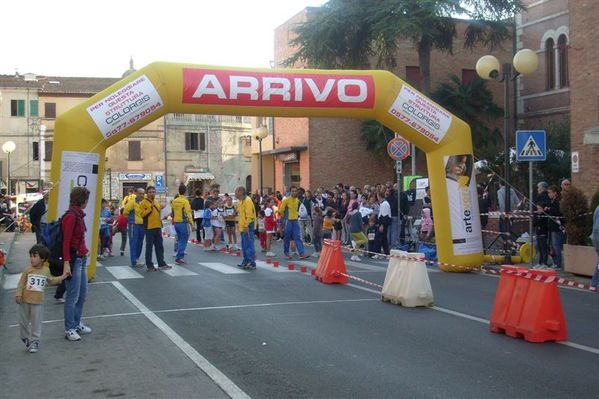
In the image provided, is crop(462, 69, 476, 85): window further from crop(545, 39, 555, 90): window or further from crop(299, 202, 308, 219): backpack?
crop(299, 202, 308, 219): backpack

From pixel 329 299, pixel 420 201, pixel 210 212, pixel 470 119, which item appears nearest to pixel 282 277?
pixel 329 299

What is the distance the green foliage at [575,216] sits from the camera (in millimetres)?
14602

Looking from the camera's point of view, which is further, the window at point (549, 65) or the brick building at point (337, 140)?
the brick building at point (337, 140)

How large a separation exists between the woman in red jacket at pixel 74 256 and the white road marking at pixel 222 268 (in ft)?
22.1

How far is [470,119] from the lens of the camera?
36.1 m

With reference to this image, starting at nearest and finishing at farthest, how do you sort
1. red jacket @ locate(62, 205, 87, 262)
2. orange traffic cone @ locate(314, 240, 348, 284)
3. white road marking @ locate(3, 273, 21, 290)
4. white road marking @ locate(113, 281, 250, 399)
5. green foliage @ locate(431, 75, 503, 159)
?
white road marking @ locate(113, 281, 250, 399) → red jacket @ locate(62, 205, 87, 262) → orange traffic cone @ locate(314, 240, 348, 284) → white road marking @ locate(3, 273, 21, 290) → green foliage @ locate(431, 75, 503, 159)

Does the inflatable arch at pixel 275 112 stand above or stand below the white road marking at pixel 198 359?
above

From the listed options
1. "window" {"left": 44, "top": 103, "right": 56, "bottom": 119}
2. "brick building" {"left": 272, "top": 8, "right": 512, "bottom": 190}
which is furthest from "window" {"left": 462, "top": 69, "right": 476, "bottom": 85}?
"window" {"left": 44, "top": 103, "right": 56, "bottom": 119}

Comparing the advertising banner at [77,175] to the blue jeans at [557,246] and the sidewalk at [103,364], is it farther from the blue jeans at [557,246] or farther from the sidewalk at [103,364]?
the blue jeans at [557,246]

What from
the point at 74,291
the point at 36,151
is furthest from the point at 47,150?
the point at 74,291

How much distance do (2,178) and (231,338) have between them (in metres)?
54.6

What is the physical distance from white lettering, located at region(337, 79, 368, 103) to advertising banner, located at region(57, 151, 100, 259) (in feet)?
16.4

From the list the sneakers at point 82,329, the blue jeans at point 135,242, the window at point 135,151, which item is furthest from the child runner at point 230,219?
the window at point 135,151

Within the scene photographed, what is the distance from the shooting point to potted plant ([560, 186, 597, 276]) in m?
14.3
